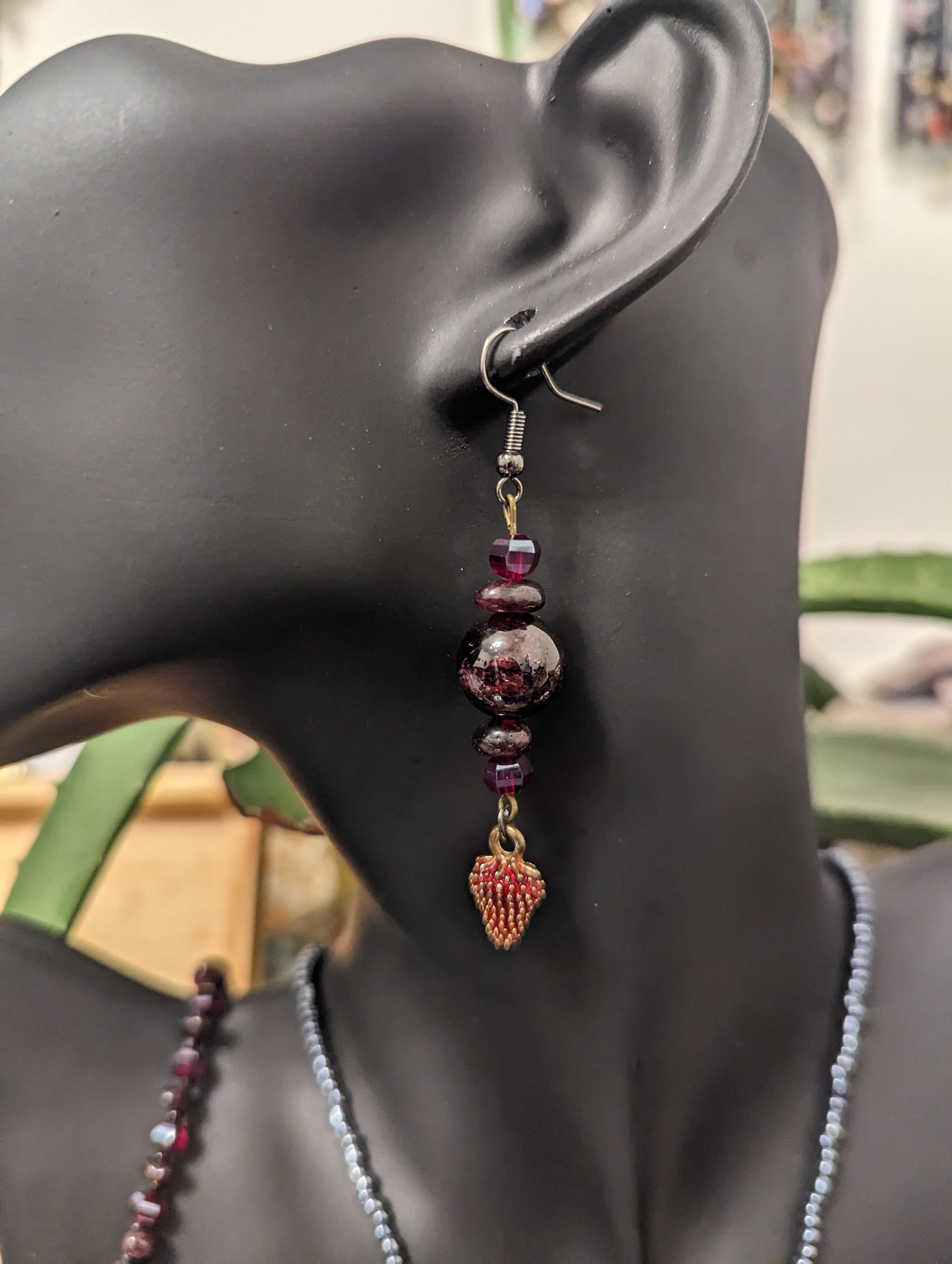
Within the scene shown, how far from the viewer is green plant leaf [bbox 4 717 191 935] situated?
64 centimetres

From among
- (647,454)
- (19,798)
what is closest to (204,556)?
(647,454)

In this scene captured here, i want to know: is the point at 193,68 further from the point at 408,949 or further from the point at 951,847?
the point at 951,847

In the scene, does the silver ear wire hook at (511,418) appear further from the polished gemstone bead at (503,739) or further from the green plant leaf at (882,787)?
the green plant leaf at (882,787)

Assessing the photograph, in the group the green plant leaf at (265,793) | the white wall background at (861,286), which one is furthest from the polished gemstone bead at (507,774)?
the white wall background at (861,286)

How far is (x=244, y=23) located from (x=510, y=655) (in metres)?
0.95

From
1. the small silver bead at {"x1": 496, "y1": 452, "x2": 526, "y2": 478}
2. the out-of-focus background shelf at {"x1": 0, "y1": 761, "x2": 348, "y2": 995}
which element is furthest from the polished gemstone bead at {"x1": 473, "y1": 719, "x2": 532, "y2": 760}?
the out-of-focus background shelf at {"x1": 0, "y1": 761, "x2": 348, "y2": 995}

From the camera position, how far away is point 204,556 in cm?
39

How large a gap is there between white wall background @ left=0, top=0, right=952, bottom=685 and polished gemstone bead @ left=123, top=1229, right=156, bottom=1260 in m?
0.99

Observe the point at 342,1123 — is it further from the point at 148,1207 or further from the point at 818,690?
the point at 818,690

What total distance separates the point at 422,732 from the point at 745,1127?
27cm

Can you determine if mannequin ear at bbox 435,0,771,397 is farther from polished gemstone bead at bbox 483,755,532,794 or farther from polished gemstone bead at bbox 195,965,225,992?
polished gemstone bead at bbox 195,965,225,992

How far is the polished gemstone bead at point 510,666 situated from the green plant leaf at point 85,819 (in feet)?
1.01

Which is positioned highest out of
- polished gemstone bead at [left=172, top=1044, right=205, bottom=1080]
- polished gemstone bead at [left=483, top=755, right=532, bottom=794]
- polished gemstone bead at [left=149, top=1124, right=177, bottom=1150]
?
polished gemstone bead at [left=483, top=755, right=532, bottom=794]

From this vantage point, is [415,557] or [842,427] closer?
[415,557]
